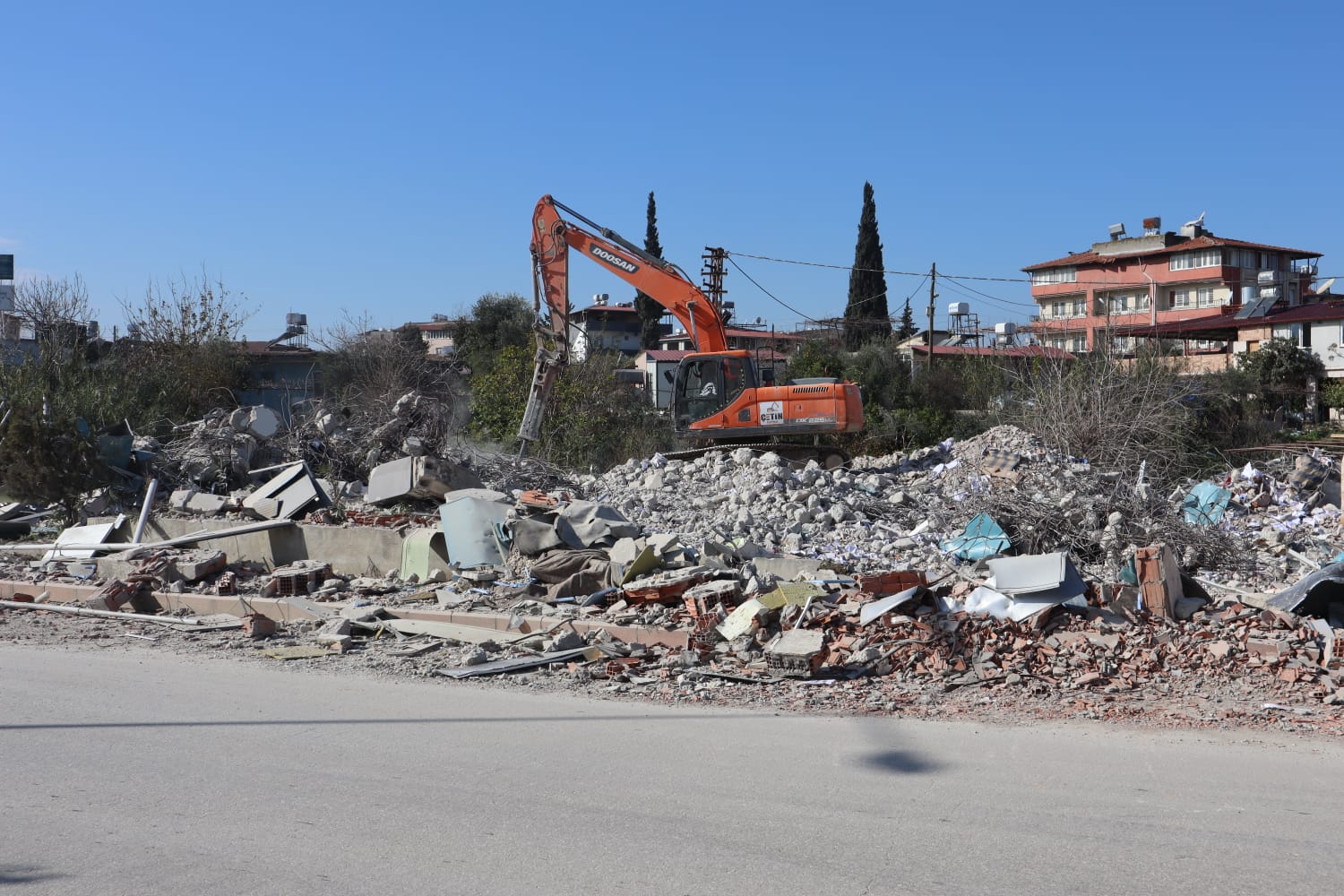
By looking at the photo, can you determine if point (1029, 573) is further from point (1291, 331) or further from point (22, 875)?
point (1291, 331)

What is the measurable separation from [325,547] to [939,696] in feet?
26.5

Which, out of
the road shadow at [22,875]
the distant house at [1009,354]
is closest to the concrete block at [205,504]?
the road shadow at [22,875]

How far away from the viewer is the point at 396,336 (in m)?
42.3

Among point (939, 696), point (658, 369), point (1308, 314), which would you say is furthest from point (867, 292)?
point (939, 696)

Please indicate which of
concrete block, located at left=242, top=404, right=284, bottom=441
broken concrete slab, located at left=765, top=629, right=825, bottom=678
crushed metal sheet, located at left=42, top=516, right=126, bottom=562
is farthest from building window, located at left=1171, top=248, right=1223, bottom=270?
broken concrete slab, located at left=765, top=629, right=825, bottom=678

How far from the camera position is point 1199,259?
62750 millimetres

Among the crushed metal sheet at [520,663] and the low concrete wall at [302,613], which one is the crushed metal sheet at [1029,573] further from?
the crushed metal sheet at [520,663]

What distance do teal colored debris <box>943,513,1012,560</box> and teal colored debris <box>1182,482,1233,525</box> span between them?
323cm

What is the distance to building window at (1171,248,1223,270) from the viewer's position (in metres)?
61.9

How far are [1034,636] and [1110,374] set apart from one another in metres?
14.6

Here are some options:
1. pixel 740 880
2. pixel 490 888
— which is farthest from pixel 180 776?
pixel 740 880

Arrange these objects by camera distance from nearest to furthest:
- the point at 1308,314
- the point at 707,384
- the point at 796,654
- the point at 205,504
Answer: the point at 796,654
the point at 205,504
the point at 707,384
the point at 1308,314

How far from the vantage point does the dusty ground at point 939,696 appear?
7.17 meters

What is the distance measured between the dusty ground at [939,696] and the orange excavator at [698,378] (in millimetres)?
12349
